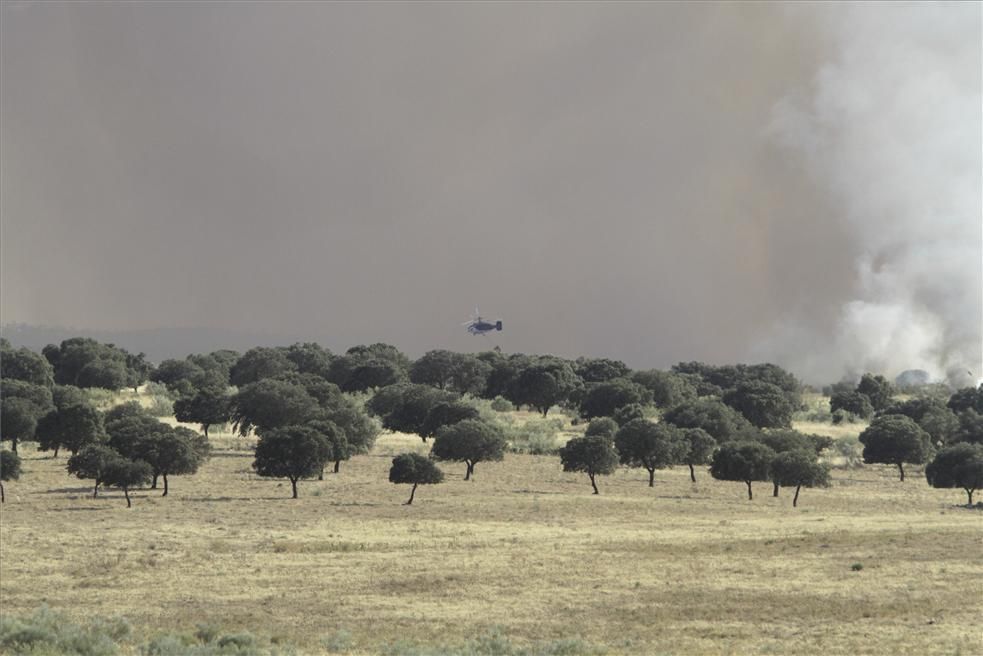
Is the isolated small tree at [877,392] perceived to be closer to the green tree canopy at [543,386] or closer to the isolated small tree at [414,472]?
the green tree canopy at [543,386]

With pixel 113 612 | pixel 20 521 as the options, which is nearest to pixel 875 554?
pixel 113 612

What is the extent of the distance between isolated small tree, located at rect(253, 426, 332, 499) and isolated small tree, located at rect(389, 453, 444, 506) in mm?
5942

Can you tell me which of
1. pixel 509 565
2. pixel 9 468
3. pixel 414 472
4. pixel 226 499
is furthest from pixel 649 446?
pixel 9 468

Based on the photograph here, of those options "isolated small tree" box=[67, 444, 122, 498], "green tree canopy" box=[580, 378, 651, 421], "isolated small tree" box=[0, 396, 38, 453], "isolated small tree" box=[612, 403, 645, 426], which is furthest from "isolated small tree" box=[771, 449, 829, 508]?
"isolated small tree" box=[0, 396, 38, 453]

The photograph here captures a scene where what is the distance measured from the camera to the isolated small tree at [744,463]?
101688 millimetres

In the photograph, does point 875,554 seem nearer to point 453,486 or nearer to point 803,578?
point 803,578

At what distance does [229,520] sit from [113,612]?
26.3 metres

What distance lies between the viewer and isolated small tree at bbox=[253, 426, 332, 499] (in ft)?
319

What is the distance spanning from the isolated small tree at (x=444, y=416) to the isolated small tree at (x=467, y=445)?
15563 mm

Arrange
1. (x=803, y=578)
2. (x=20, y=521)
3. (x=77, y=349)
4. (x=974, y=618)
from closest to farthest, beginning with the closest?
(x=974, y=618)
(x=803, y=578)
(x=20, y=521)
(x=77, y=349)

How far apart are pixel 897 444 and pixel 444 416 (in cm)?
4287

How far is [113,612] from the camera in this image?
55469mm

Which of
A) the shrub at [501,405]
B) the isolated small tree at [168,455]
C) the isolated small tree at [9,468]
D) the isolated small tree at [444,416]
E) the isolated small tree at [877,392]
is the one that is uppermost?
the isolated small tree at [877,392]

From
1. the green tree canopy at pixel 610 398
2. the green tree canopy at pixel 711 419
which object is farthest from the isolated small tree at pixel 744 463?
the green tree canopy at pixel 610 398
